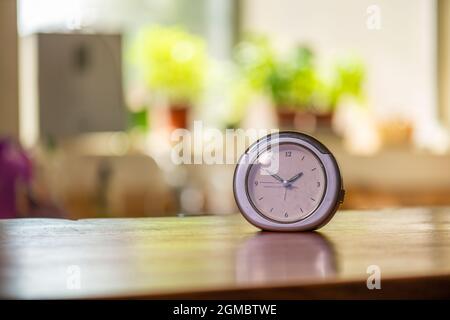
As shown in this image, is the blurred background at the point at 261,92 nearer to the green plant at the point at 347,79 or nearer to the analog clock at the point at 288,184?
the green plant at the point at 347,79

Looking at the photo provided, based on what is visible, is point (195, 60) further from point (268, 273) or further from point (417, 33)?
point (268, 273)

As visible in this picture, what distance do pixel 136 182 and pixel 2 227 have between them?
299 centimetres

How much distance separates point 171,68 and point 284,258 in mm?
3781

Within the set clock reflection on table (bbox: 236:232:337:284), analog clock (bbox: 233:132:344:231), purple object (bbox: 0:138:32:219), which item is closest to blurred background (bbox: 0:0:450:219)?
purple object (bbox: 0:138:32:219)

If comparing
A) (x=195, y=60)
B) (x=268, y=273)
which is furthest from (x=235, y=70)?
(x=268, y=273)

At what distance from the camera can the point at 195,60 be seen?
184 inches

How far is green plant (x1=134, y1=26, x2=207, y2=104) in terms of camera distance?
4.64 meters

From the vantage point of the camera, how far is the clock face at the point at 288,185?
1.18m

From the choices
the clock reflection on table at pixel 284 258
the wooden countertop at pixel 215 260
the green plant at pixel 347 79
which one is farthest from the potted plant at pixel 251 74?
the clock reflection on table at pixel 284 258

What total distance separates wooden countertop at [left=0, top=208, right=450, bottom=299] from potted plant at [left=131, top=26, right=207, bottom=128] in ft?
11.0

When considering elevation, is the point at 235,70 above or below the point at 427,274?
above

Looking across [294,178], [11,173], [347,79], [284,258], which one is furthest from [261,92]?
[284,258]

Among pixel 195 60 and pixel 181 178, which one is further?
pixel 195 60
